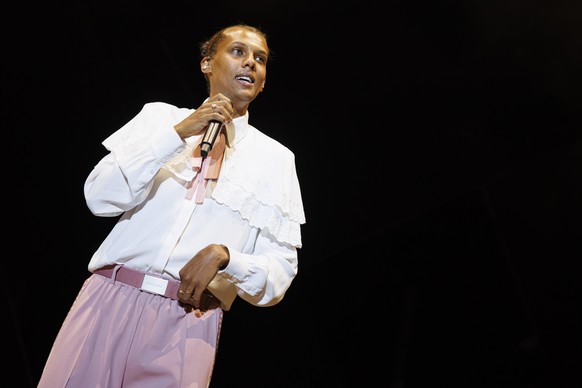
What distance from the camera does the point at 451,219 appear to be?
9.19 ft

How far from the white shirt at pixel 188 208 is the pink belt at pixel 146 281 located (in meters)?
0.01

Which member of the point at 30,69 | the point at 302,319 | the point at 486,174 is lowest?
the point at 302,319

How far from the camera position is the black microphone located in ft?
4.22

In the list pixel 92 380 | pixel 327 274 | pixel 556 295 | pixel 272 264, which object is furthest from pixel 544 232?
pixel 92 380

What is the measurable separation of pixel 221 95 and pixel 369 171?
4.62 feet

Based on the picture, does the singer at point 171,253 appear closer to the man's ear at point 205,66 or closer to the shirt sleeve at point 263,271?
the shirt sleeve at point 263,271

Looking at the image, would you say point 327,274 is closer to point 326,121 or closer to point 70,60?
point 326,121

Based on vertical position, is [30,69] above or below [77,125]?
above

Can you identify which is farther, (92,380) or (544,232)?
(544,232)

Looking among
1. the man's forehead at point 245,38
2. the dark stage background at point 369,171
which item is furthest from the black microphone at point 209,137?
the dark stage background at point 369,171

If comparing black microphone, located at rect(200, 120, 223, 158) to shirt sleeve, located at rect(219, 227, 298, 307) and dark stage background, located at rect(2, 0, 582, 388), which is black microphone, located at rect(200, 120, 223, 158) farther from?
dark stage background, located at rect(2, 0, 582, 388)

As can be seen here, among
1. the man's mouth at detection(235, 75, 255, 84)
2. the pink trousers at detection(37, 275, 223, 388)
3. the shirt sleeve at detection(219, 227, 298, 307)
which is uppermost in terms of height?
the man's mouth at detection(235, 75, 255, 84)

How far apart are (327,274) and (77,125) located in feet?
3.90

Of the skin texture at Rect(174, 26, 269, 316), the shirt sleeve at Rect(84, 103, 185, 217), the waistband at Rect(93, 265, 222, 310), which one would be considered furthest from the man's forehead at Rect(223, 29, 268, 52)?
the waistband at Rect(93, 265, 222, 310)
